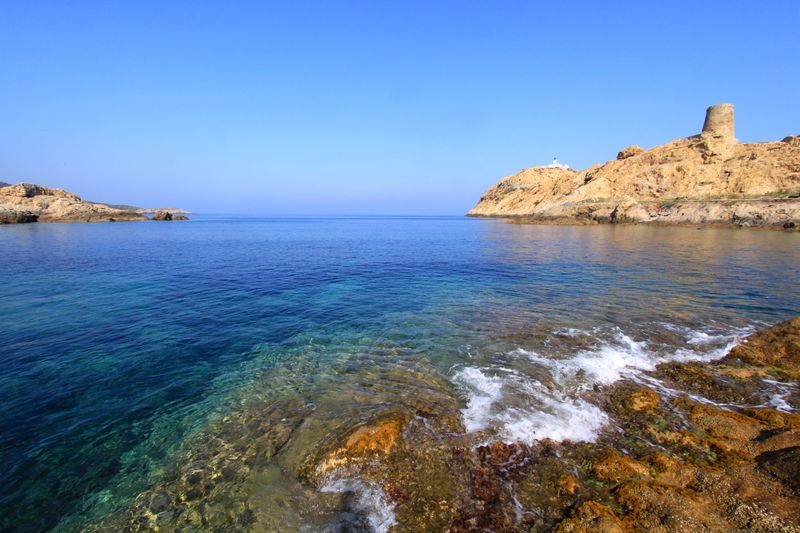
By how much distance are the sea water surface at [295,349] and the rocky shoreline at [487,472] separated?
284 millimetres

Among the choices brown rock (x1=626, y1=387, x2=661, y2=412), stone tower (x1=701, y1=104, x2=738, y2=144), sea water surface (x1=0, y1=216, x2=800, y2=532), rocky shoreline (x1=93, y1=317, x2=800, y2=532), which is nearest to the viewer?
rocky shoreline (x1=93, y1=317, x2=800, y2=532)

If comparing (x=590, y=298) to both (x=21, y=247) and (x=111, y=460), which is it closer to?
(x=111, y=460)

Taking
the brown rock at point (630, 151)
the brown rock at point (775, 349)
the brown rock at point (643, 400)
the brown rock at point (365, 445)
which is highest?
the brown rock at point (630, 151)

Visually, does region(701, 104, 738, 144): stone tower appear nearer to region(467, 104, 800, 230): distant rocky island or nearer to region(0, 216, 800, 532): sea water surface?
region(467, 104, 800, 230): distant rocky island

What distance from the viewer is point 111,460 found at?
5.98 metres

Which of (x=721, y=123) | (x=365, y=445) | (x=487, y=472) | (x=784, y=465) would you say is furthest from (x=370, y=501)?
(x=721, y=123)

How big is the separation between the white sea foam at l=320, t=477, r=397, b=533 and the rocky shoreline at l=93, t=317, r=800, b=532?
2 centimetres

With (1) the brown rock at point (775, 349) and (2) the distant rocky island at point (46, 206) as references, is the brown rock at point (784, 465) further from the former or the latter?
(2) the distant rocky island at point (46, 206)

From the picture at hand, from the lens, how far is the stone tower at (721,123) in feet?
268

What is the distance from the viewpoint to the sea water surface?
614cm

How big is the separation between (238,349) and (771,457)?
1236 cm

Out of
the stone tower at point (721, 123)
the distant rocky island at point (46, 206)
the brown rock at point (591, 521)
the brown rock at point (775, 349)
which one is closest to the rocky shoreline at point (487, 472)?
the brown rock at point (591, 521)

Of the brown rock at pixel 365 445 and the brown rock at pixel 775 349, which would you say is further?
the brown rock at pixel 775 349

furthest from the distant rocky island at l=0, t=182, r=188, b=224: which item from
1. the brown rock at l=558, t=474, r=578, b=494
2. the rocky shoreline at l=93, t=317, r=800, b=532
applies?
the brown rock at l=558, t=474, r=578, b=494
